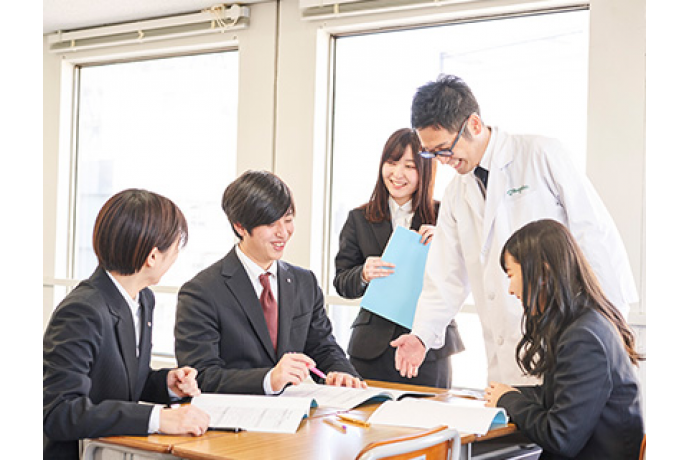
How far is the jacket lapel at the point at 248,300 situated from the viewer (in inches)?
99.8

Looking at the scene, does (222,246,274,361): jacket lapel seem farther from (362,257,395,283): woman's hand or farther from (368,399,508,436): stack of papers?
(362,257,395,283): woman's hand

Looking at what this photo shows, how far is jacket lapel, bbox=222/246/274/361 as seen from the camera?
2535mm

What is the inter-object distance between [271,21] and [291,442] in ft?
11.6

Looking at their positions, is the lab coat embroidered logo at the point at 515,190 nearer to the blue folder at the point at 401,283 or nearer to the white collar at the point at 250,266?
the blue folder at the point at 401,283

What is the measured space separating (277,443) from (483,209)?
136cm

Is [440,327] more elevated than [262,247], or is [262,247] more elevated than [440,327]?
[262,247]

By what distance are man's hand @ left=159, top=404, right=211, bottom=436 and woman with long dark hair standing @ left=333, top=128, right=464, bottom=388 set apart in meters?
1.28

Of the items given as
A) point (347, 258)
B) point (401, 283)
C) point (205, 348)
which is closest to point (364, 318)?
point (401, 283)

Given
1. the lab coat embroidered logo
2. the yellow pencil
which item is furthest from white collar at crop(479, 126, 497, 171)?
the yellow pencil

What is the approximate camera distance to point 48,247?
593cm

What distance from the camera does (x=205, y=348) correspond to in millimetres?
2449
